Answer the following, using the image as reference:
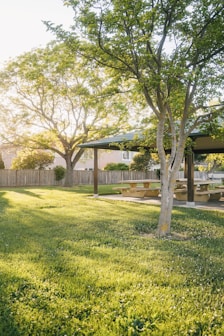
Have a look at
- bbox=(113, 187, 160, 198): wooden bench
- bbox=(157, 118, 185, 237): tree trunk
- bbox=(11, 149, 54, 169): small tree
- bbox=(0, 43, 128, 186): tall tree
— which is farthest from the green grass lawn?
bbox=(11, 149, 54, 169): small tree

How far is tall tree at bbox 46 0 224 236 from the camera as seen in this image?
600 cm

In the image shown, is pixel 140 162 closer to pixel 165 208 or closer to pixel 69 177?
pixel 69 177

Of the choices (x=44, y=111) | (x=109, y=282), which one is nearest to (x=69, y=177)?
(x=44, y=111)

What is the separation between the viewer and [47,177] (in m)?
25.9

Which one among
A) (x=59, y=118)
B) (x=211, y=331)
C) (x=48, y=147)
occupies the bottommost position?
(x=211, y=331)

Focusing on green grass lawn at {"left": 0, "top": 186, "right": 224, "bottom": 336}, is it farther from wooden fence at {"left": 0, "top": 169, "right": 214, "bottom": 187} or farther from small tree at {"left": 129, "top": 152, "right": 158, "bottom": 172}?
small tree at {"left": 129, "top": 152, "right": 158, "bottom": 172}

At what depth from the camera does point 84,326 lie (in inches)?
112

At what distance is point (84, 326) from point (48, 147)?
21.2 metres

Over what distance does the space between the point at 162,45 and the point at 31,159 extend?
68.9ft

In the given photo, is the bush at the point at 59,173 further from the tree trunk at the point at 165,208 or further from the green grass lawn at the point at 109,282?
the tree trunk at the point at 165,208

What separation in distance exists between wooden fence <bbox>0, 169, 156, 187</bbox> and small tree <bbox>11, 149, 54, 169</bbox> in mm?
1225

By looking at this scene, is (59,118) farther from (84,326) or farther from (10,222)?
(84,326)

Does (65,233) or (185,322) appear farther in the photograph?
(65,233)

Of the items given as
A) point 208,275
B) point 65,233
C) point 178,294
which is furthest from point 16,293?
point 65,233
